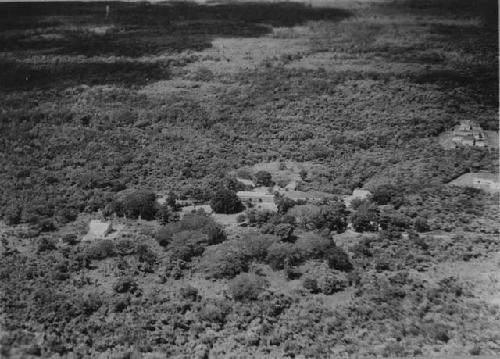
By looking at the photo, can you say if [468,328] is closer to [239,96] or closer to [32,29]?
[239,96]

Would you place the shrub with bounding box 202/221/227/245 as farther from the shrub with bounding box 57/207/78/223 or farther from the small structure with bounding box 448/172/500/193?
the small structure with bounding box 448/172/500/193

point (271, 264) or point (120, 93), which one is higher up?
point (120, 93)

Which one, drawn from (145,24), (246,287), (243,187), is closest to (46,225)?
(243,187)

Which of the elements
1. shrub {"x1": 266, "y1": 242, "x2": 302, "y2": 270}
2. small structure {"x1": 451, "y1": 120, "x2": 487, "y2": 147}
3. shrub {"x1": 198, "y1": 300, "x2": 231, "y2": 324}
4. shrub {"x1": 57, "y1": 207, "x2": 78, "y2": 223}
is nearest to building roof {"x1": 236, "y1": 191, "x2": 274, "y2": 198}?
shrub {"x1": 266, "y1": 242, "x2": 302, "y2": 270}

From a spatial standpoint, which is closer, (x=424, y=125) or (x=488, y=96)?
(x=424, y=125)

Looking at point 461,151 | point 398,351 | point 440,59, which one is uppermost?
point 440,59

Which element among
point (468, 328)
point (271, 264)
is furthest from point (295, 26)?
point (468, 328)
